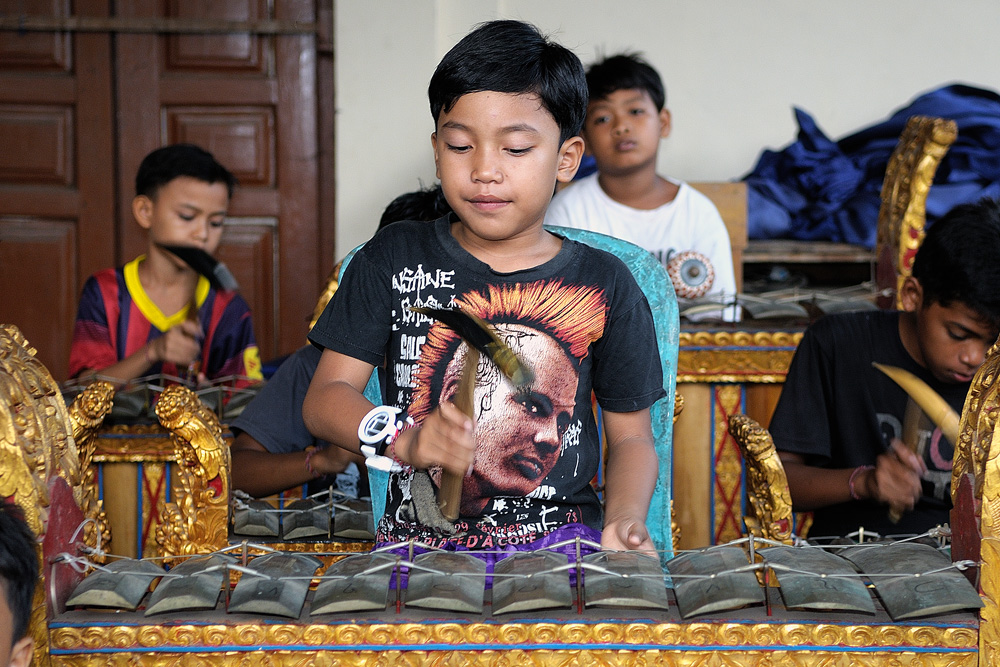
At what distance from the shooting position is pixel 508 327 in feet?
4.96

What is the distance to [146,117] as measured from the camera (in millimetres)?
3836

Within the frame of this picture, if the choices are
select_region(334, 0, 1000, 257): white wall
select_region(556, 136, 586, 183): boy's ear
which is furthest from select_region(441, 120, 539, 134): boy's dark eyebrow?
select_region(334, 0, 1000, 257): white wall

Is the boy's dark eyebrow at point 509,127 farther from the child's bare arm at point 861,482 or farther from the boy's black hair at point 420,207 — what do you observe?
the child's bare arm at point 861,482

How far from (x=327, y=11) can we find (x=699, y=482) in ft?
7.54

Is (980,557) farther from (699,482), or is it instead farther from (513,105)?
(699,482)

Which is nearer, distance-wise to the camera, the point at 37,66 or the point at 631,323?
the point at 631,323

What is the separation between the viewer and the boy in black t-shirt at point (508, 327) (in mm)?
1447

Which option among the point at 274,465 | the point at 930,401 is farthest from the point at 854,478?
the point at 274,465

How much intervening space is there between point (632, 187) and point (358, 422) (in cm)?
210

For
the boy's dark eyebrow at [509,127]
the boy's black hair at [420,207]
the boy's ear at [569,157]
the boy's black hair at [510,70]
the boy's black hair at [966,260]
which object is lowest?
the boy's black hair at [966,260]

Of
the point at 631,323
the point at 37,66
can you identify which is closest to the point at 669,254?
the point at 631,323

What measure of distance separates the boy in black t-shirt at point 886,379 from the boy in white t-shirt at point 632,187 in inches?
42.8

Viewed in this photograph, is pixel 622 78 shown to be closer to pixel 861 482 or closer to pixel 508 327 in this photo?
pixel 861 482

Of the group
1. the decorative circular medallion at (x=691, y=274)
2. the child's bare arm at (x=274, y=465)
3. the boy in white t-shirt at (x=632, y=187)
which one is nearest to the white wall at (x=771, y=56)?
the boy in white t-shirt at (x=632, y=187)
